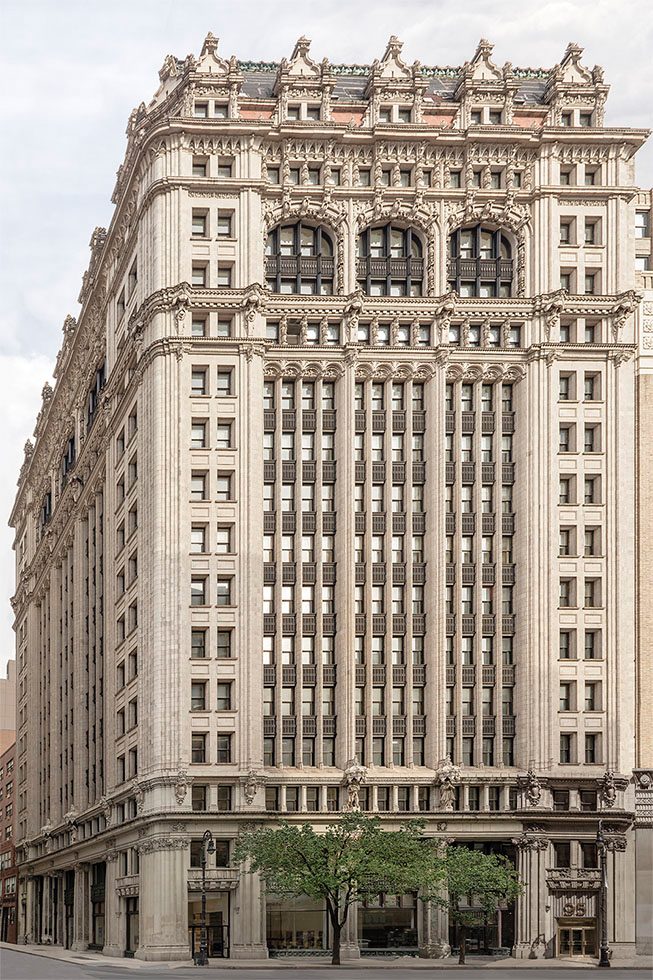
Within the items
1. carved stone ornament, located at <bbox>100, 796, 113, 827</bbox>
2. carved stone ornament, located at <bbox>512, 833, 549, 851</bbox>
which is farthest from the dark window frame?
carved stone ornament, located at <bbox>100, 796, 113, 827</bbox>

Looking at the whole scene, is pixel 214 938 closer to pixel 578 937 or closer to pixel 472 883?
pixel 472 883

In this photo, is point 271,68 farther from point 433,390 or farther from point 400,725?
point 400,725

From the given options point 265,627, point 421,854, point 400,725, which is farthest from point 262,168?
point 421,854

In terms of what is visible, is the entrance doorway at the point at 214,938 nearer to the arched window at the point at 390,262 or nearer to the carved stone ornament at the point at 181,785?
the carved stone ornament at the point at 181,785

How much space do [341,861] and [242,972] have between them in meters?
10.4

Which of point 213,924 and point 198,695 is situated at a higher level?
point 198,695

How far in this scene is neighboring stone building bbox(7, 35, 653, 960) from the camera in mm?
103625

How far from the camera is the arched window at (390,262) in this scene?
11075cm

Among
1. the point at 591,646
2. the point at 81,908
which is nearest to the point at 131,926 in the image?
the point at 81,908

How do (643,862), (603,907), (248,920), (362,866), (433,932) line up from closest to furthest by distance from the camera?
(603,907), (362,866), (248,920), (433,932), (643,862)

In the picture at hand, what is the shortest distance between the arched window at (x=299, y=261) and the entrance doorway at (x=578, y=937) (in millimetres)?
46340

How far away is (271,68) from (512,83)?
1911 centimetres

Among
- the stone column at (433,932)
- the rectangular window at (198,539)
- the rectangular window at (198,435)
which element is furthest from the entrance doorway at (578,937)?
the rectangular window at (198,435)

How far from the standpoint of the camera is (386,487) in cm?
10856
